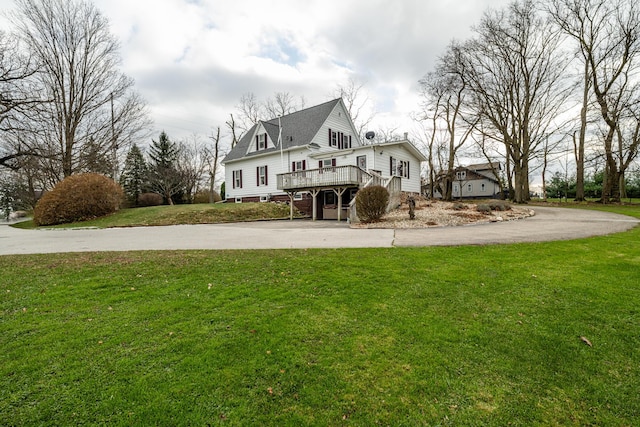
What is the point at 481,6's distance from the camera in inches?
900

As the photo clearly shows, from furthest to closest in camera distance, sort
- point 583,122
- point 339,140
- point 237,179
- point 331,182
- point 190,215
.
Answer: point 237,179
point 339,140
point 583,122
point 190,215
point 331,182

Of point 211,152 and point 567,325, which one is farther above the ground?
point 211,152

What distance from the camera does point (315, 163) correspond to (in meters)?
22.3

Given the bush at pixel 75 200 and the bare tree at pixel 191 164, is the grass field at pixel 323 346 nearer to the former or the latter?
the bush at pixel 75 200

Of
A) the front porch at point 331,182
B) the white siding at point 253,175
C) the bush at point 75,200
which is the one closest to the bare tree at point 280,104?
the white siding at point 253,175

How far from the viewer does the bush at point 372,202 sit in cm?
1326

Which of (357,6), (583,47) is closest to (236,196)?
(357,6)

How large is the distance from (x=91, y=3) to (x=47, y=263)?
24.4m

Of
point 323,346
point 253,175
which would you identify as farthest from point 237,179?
point 323,346

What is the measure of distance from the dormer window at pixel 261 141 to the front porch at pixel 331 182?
25.0 ft

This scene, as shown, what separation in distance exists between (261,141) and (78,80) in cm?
1386

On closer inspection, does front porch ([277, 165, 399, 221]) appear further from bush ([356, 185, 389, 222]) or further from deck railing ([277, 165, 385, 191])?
bush ([356, 185, 389, 222])

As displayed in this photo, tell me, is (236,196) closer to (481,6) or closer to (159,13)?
(159,13)

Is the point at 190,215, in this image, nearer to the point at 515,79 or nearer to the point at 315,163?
the point at 315,163
